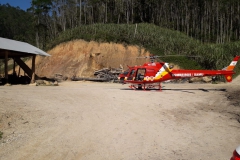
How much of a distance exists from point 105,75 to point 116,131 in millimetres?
21669

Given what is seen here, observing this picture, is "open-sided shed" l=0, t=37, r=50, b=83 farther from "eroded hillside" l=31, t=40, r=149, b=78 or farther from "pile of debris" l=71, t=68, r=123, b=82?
"eroded hillside" l=31, t=40, r=149, b=78

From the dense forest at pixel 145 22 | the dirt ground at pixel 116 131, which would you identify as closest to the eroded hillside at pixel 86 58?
the dense forest at pixel 145 22

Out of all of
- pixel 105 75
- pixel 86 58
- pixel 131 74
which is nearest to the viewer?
pixel 131 74

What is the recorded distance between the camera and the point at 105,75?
1129 inches

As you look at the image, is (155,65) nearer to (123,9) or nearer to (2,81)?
(2,81)

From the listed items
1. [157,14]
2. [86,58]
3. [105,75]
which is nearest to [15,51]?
[105,75]

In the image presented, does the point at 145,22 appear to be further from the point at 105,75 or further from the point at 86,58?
the point at 105,75

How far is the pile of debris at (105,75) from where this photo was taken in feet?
89.8

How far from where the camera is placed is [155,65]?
17109mm

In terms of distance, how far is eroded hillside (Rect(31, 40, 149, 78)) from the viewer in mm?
31691

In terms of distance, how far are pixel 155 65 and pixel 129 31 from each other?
64.1 feet

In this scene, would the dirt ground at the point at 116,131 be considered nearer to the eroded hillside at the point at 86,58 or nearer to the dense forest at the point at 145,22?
the eroded hillside at the point at 86,58

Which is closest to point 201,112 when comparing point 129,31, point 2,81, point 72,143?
point 72,143

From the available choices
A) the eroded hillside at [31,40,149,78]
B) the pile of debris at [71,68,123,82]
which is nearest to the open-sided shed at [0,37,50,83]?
the pile of debris at [71,68,123,82]
